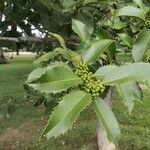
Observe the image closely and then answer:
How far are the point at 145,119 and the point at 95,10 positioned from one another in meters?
7.84

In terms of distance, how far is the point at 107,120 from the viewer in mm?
1213

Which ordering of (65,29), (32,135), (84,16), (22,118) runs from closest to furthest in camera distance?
(84,16) < (65,29) < (32,135) < (22,118)

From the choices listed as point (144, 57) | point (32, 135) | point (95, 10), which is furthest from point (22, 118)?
point (144, 57)

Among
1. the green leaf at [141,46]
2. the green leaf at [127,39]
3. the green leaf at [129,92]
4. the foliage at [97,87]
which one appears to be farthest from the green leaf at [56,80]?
the green leaf at [127,39]

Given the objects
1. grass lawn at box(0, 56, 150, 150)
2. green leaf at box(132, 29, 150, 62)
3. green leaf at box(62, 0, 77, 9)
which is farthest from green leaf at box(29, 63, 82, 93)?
grass lawn at box(0, 56, 150, 150)

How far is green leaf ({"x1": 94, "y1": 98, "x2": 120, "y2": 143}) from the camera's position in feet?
3.95

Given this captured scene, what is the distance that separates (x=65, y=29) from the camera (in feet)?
10.3

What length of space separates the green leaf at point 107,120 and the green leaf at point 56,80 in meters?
0.09

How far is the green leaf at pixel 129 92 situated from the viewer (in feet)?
4.27

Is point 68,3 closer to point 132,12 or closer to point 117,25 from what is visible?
point 117,25

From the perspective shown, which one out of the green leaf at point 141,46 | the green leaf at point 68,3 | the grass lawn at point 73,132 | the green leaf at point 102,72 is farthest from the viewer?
the grass lawn at point 73,132

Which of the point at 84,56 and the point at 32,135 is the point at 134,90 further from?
the point at 32,135

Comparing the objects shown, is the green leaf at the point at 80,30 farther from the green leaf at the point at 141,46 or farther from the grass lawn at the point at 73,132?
the grass lawn at the point at 73,132

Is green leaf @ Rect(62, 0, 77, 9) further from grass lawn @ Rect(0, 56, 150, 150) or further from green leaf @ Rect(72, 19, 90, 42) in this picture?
grass lawn @ Rect(0, 56, 150, 150)
